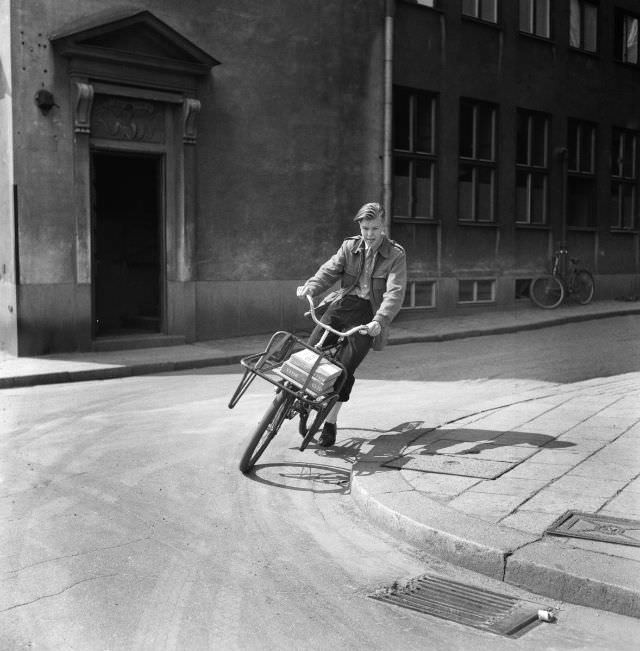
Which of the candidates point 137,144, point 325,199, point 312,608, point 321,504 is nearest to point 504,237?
point 325,199

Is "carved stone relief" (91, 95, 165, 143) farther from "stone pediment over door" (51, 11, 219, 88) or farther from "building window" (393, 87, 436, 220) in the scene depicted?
"building window" (393, 87, 436, 220)

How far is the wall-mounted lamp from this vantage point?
1342 centimetres

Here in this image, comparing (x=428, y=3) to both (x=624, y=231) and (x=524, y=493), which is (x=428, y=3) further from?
(x=524, y=493)

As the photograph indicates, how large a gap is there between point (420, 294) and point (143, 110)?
7102 mm

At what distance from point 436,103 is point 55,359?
9.94m

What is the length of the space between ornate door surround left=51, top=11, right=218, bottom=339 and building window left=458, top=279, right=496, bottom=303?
6934mm

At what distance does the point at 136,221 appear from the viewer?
17047mm

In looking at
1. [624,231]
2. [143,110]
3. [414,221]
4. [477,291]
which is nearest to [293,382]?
[143,110]

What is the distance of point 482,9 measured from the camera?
20.4 m

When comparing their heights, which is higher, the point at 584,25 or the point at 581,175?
the point at 584,25

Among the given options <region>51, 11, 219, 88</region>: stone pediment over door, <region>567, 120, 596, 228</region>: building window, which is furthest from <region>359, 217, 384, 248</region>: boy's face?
<region>567, 120, 596, 228</region>: building window

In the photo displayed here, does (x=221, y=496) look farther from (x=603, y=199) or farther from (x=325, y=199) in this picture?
(x=603, y=199)

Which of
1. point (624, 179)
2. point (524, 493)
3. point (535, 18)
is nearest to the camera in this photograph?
point (524, 493)

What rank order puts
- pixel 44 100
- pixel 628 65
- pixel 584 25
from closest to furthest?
pixel 44 100, pixel 584 25, pixel 628 65
